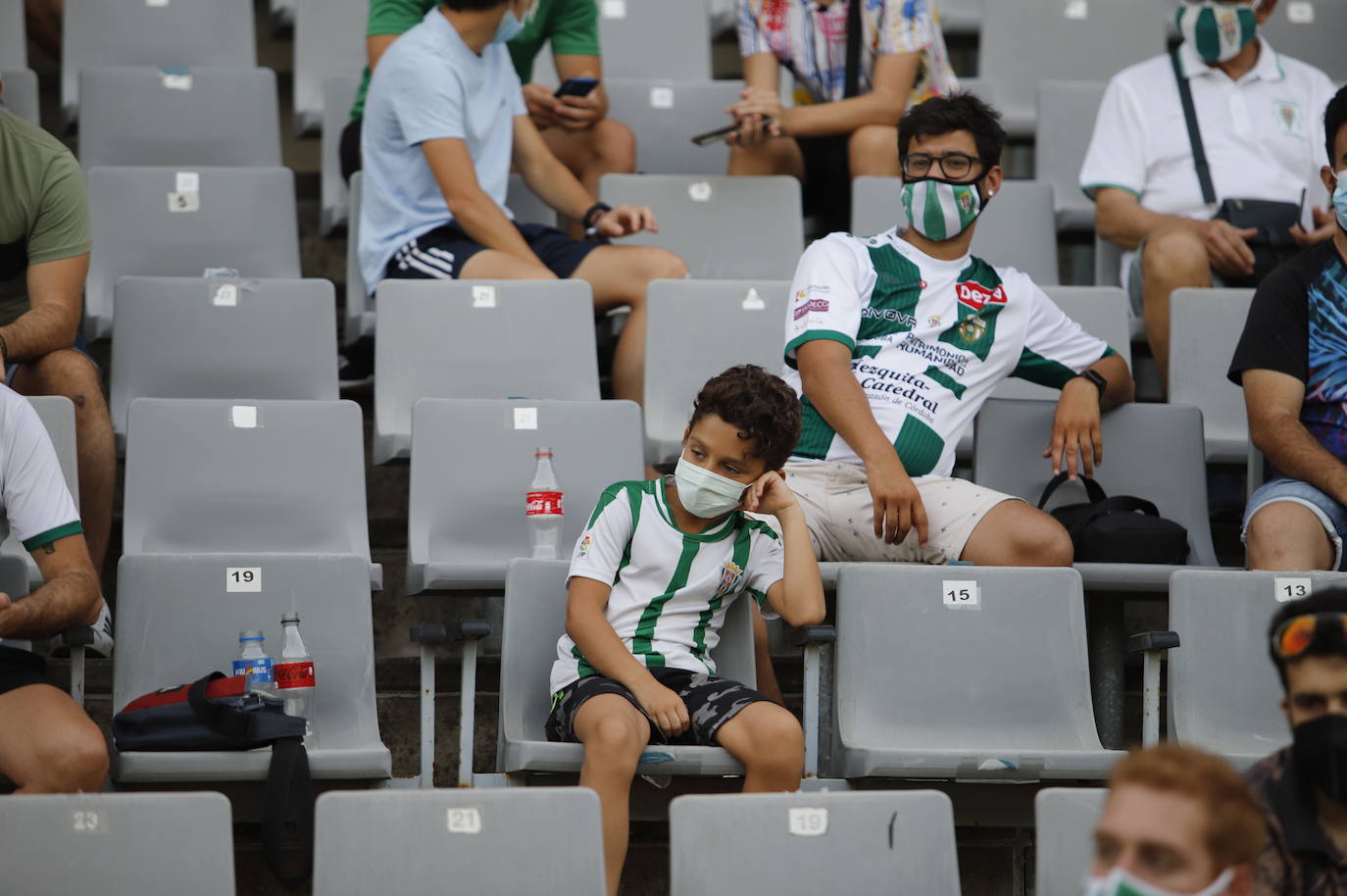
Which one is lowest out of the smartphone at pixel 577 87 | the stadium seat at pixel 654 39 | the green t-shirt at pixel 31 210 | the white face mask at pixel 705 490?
the white face mask at pixel 705 490

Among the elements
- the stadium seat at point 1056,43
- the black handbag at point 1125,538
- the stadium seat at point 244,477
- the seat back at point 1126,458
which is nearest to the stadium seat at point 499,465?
the stadium seat at point 244,477

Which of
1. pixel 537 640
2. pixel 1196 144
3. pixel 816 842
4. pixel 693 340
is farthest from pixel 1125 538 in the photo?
pixel 1196 144

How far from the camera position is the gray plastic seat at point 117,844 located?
7.11 feet

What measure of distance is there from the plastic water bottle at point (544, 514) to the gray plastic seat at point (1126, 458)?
0.93 m

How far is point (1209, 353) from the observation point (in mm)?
4125

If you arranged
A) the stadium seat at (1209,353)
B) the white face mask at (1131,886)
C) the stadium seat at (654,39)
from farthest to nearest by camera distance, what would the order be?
the stadium seat at (654,39) → the stadium seat at (1209,353) → the white face mask at (1131,886)

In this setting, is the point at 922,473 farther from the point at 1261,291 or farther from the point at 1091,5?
the point at 1091,5

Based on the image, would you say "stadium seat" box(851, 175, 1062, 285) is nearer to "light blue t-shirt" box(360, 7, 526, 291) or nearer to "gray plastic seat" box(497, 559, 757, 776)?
"light blue t-shirt" box(360, 7, 526, 291)

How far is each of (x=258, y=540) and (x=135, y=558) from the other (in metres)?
0.48

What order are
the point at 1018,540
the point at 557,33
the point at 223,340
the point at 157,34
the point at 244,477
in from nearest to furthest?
the point at 1018,540, the point at 244,477, the point at 223,340, the point at 557,33, the point at 157,34

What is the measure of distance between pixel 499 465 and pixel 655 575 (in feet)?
2.47

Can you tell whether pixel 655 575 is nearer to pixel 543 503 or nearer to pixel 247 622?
pixel 543 503

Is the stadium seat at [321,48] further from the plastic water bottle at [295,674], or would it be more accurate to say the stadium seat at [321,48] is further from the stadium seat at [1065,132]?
the plastic water bottle at [295,674]

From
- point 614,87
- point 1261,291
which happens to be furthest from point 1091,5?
point 1261,291
